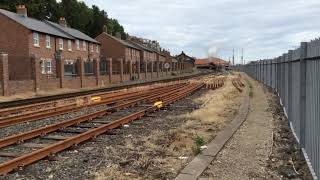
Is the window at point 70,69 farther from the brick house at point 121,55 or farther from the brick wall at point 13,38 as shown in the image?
the brick house at point 121,55

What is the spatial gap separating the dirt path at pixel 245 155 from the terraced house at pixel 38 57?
→ 873 inches

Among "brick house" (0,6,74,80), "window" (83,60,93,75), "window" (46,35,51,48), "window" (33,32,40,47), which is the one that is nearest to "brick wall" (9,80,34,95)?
"brick house" (0,6,74,80)

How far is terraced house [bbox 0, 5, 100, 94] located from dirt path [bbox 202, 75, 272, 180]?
72.8 ft

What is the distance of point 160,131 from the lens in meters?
12.8

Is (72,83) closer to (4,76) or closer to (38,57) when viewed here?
(38,57)

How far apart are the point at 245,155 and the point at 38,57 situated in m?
31.9

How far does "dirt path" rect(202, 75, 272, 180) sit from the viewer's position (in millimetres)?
7484

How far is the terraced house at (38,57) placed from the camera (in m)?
35.2

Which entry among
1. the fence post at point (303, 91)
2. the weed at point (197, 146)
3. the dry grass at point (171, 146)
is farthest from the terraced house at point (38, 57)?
the fence post at point (303, 91)

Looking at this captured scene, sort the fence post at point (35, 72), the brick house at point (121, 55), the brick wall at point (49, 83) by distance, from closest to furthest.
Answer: the fence post at point (35, 72) < the brick wall at point (49, 83) < the brick house at point (121, 55)

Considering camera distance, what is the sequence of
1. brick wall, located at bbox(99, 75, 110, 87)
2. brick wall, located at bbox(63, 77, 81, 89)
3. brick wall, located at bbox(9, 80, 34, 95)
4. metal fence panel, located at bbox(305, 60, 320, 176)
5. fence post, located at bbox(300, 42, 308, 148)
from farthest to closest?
brick wall, located at bbox(99, 75, 110, 87)
brick wall, located at bbox(63, 77, 81, 89)
brick wall, located at bbox(9, 80, 34, 95)
fence post, located at bbox(300, 42, 308, 148)
metal fence panel, located at bbox(305, 60, 320, 176)

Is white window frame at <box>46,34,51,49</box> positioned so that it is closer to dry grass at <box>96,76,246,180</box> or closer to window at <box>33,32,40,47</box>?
window at <box>33,32,40,47</box>

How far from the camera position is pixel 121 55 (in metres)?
82.4

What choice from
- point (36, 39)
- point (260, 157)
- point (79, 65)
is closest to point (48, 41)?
point (36, 39)
